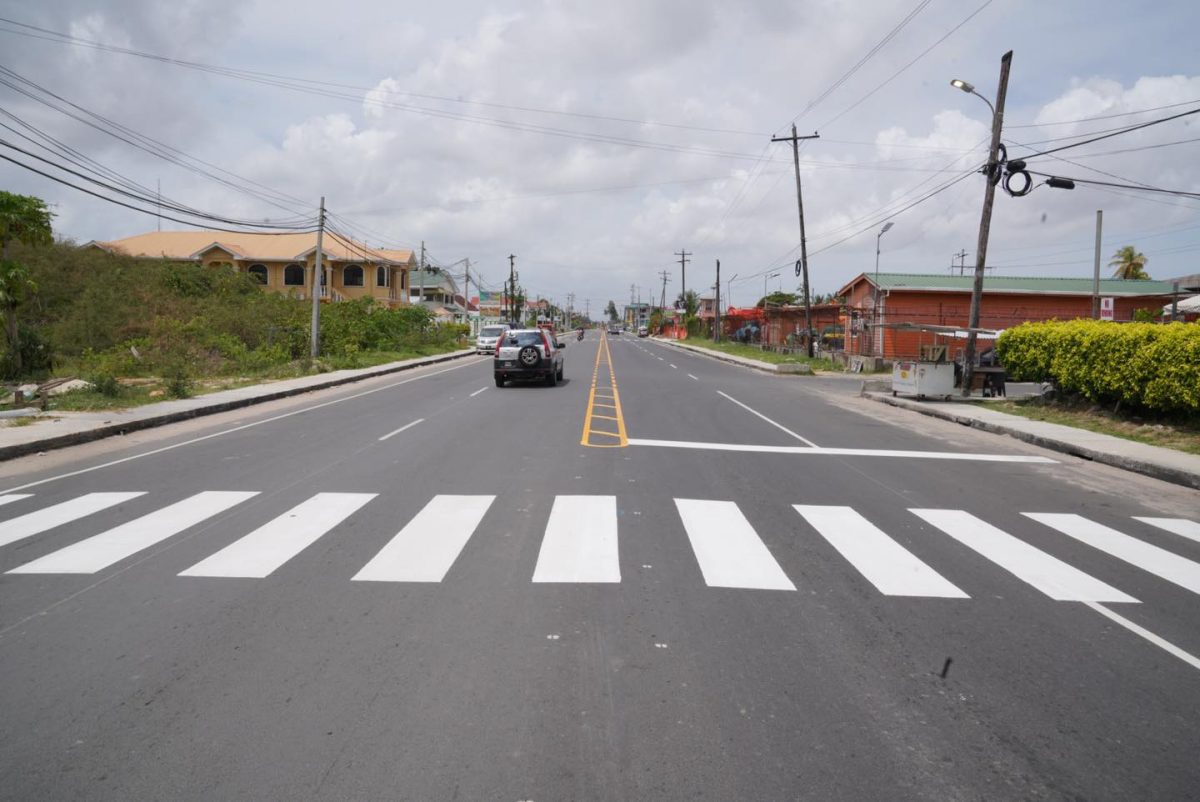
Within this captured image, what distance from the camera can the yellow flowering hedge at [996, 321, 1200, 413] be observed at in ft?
46.0

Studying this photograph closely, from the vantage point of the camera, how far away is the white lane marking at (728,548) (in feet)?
19.3

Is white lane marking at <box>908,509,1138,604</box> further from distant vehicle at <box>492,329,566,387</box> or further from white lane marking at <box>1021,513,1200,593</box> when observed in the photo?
distant vehicle at <box>492,329,566,387</box>

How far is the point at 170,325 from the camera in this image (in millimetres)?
32438

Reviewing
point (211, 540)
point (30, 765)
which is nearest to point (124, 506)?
point (211, 540)

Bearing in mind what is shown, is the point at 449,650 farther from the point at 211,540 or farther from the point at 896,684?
the point at 211,540

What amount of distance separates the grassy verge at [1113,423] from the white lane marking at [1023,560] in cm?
762

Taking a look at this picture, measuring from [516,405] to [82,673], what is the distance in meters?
14.4

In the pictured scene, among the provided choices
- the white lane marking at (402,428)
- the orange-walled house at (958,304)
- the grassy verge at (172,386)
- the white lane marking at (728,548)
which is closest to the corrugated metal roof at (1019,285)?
the orange-walled house at (958,304)

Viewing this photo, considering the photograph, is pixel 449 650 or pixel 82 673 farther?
pixel 449 650

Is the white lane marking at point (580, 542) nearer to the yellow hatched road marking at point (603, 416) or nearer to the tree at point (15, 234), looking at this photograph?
the yellow hatched road marking at point (603, 416)

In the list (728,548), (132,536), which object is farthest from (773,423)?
(132,536)

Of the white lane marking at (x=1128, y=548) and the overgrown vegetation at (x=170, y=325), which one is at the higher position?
the overgrown vegetation at (x=170, y=325)

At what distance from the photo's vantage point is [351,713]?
382 cm

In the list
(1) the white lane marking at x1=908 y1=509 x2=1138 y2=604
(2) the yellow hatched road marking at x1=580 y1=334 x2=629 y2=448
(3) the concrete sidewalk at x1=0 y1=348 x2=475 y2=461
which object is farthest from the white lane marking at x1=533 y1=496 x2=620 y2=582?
(3) the concrete sidewalk at x1=0 y1=348 x2=475 y2=461
